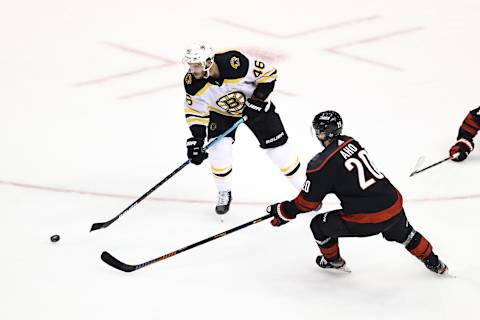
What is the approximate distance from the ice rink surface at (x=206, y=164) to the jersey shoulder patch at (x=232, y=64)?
824mm

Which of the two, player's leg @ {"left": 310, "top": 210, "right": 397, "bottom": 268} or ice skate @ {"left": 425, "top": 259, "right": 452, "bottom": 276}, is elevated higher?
player's leg @ {"left": 310, "top": 210, "right": 397, "bottom": 268}

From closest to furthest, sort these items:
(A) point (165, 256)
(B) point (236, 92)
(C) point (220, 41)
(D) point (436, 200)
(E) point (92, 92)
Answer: (A) point (165, 256) → (B) point (236, 92) → (D) point (436, 200) → (E) point (92, 92) → (C) point (220, 41)

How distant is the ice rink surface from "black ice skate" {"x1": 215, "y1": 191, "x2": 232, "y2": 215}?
A: 64 millimetres

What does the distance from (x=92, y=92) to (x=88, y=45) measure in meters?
1.02

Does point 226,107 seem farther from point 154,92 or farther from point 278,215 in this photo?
point 154,92

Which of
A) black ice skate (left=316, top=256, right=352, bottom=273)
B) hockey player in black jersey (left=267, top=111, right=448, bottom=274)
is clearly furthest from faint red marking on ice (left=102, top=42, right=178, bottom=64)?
hockey player in black jersey (left=267, top=111, right=448, bottom=274)

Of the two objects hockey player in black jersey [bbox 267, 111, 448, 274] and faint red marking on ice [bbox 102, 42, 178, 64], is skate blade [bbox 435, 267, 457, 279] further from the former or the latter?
faint red marking on ice [bbox 102, 42, 178, 64]

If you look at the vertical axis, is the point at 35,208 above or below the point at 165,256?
below

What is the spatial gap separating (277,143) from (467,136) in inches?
50.7

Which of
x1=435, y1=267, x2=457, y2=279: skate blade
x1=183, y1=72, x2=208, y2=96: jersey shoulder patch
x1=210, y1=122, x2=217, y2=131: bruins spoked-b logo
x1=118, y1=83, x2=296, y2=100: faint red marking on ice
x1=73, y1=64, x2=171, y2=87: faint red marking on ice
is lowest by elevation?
x1=73, y1=64, x2=171, y2=87: faint red marking on ice

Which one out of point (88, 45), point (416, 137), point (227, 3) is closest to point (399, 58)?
point (416, 137)

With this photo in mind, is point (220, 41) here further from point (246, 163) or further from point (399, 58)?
point (246, 163)

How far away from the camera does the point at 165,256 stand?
12.3ft

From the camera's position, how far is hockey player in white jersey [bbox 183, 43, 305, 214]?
408 centimetres
